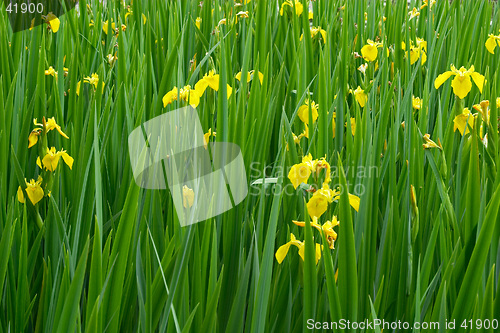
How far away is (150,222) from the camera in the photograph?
30.1 inches

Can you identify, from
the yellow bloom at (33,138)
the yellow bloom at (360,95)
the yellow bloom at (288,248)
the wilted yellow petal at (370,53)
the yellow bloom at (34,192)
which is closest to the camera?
the yellow bloom at (288,248)

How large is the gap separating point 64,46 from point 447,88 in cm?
107

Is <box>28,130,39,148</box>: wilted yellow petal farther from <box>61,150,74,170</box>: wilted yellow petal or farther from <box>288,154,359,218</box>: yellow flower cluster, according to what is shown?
<box>288,154,359,218</box>: yellow flower cluster

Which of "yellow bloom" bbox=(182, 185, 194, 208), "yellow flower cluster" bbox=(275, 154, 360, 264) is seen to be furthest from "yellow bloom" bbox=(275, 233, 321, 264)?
"yellow bloom" bbox=(182, 185, 194, 208)

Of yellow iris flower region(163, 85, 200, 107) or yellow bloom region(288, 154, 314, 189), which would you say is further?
yellow iris flower region(163, 85, 200, 107)

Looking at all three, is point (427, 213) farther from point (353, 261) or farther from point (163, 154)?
point (163, 154)

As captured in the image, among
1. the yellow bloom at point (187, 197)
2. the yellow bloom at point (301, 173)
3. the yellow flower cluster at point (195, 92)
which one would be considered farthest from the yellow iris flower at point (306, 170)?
the yellow flower cluster at point (195, 92)

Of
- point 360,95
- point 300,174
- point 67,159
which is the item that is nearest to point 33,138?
point 67,159

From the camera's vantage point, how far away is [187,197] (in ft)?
2.35

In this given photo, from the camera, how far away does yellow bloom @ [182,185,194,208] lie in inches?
27.6

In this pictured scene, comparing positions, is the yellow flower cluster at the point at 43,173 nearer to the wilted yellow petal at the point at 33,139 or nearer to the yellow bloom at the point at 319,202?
the wilted yellow petal at the point at 33,139

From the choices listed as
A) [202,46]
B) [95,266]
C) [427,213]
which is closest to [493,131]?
[427,213]

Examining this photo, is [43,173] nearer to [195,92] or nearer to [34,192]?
[34,192]

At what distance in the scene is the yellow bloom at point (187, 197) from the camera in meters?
0.70
